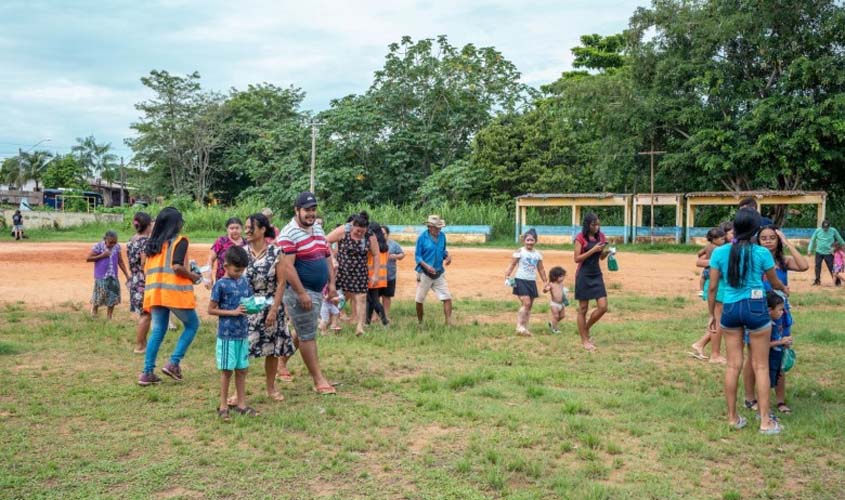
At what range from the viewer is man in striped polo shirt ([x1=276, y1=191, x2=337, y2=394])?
6.18 metres

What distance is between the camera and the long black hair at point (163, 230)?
6.93m

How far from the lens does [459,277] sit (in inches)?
739

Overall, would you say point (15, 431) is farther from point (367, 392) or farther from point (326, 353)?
point (326, 353)

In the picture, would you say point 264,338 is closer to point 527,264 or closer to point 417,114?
point 527,264

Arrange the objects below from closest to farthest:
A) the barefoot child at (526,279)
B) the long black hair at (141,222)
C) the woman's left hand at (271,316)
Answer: the woman's left hand at (271,316) < the long black hair at (141,222) < the barefoot child at (526,279)

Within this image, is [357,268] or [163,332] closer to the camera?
[163,332]

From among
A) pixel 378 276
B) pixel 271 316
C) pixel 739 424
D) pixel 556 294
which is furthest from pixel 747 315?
pixel 378 276

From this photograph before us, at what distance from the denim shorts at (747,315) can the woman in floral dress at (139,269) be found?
598 cm

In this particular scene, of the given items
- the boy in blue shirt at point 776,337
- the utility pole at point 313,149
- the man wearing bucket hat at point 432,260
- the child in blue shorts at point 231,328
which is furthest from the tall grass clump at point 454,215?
the boy in blue shirt at point 776,337

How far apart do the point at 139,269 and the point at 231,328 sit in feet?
12.7

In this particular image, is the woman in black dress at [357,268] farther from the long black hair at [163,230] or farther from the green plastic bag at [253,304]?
the green plastic bag at [253,304]

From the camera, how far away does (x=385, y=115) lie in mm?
46281

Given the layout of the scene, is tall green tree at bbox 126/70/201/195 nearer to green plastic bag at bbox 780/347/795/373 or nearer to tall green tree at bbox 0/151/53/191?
tall green tree at bbox 0/151/53/191

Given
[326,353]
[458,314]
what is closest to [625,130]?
[458,314]
